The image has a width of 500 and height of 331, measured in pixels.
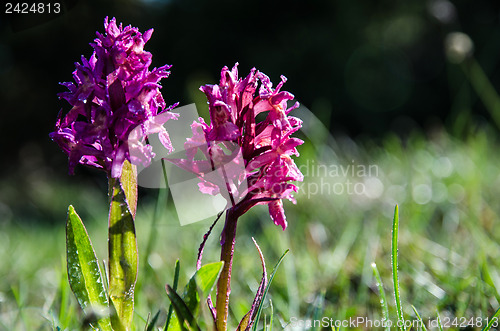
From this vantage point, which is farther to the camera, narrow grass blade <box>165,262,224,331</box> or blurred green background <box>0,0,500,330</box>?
blurred green background <box>0,0,500,330</box>

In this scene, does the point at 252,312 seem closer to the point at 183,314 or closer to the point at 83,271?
the point at 183,314

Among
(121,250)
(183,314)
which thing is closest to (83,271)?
(121,250)

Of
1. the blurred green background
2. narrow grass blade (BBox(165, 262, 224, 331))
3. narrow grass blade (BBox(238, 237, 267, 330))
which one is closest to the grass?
the blurred green background

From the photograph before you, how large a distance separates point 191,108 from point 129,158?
0.45 meters

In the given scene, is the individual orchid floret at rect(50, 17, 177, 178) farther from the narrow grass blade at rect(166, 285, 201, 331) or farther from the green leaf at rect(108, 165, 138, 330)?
the narrow grass blade at rect(166, 285, 201, 331)

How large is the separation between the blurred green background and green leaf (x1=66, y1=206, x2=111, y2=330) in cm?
34

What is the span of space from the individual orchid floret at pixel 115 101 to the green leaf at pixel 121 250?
54mm

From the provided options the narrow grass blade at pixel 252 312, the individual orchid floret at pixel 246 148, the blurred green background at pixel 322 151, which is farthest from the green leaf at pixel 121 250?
the blurred green background at pixel 322 151

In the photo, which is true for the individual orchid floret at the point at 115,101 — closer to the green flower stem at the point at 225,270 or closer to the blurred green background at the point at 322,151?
the green flower stem at the point at 225,270

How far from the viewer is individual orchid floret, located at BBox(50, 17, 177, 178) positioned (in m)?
0.93

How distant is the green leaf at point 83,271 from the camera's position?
99cm

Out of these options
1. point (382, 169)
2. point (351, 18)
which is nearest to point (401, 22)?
point (351, 18)

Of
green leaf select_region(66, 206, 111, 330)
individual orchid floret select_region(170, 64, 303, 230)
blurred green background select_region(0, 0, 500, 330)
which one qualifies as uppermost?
individual orchid floret select_region(170, 64, 303, 230)

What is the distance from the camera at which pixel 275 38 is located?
10.1 meters
